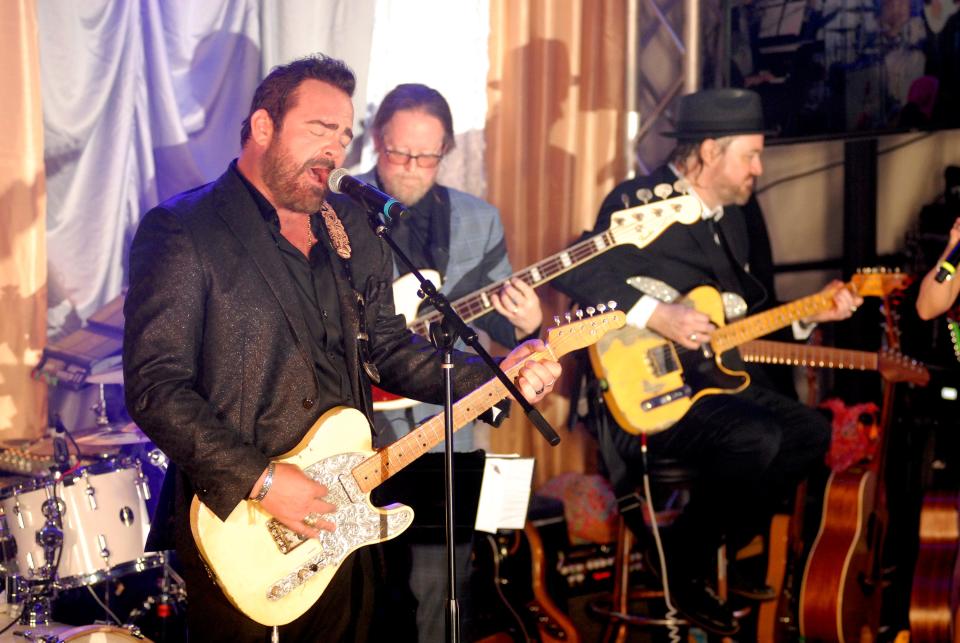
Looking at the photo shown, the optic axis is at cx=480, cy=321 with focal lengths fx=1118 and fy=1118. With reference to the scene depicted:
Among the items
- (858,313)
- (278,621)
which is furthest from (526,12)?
(278,621)

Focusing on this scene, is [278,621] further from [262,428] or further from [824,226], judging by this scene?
[824,226]

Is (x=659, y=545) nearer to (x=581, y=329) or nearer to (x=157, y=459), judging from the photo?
(x=581, y=329)

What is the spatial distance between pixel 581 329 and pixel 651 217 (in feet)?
4.26

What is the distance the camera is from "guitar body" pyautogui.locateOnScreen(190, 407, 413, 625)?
292 centimetres

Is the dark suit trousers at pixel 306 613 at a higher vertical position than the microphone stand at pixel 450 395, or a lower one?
lower

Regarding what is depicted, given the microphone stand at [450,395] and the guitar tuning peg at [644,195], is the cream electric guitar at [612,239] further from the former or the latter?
the microphone stand at [450,395]

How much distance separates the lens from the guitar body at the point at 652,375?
474cm

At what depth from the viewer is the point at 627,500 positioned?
483 cm

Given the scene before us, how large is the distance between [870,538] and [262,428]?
3.02 m

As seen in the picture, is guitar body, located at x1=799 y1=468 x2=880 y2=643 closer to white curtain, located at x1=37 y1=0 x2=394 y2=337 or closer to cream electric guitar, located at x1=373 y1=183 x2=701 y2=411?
cream electric guitar, located at x1=373 y1=183 x2=701 y2=411

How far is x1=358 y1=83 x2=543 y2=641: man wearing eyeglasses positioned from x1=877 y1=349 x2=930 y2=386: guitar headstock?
1.66 m

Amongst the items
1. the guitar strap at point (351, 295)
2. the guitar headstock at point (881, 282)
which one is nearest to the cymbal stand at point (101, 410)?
the guitar strap at point (351, 295)

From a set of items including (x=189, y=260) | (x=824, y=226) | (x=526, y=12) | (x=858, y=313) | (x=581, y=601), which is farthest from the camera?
(x=824, y=226)

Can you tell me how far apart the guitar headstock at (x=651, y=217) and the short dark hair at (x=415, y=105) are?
80 centimetres
